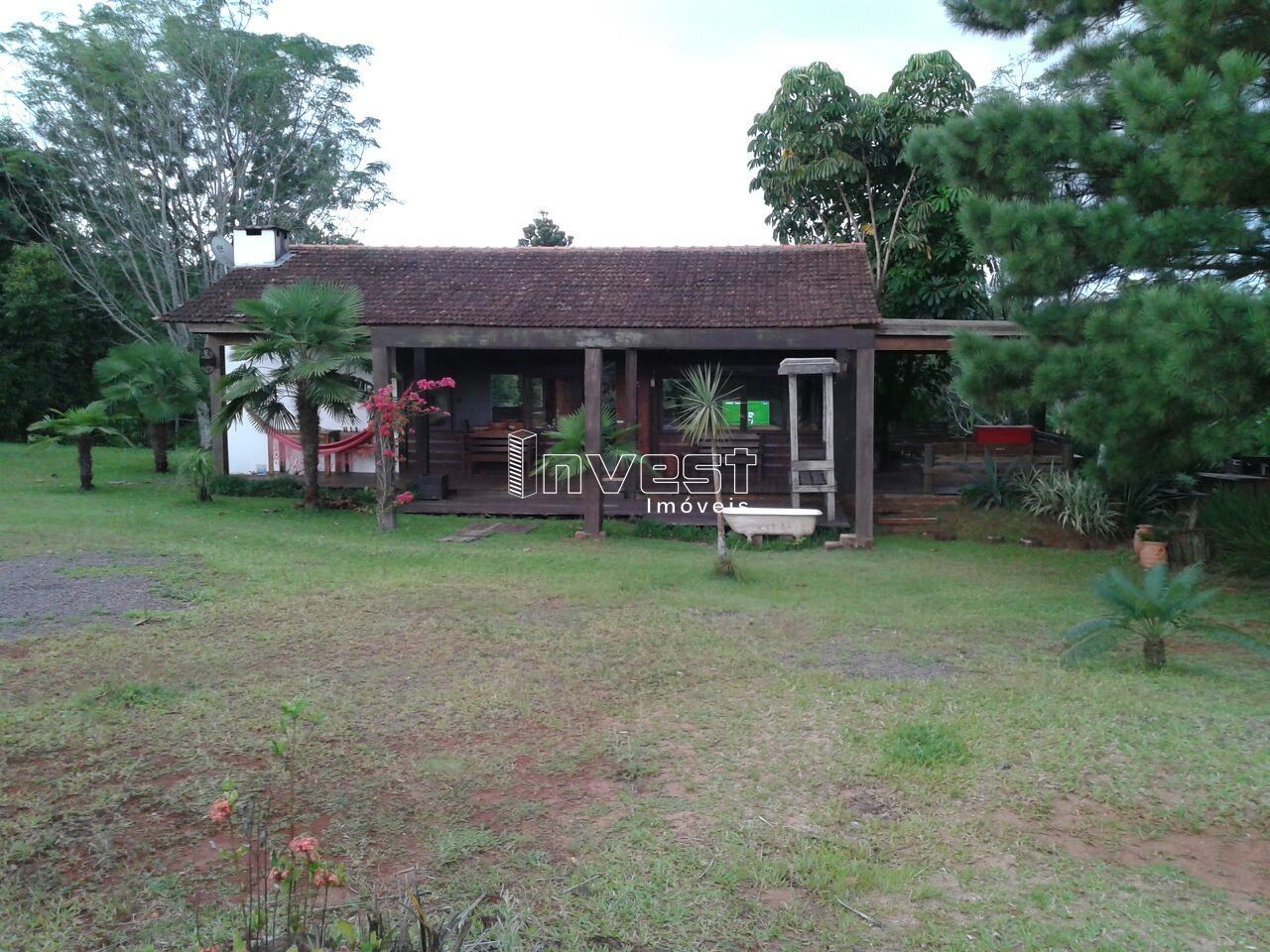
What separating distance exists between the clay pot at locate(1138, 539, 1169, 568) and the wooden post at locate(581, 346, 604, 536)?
20.0 feet

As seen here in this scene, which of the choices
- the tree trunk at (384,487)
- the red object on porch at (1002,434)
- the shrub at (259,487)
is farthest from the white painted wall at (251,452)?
the red object on porch at (1002,434)

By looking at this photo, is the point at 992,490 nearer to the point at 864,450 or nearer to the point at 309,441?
the point at 864,450

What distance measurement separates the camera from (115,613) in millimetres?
7379

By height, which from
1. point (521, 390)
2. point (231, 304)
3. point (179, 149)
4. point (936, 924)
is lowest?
point (936, 924)

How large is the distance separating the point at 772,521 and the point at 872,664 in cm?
544

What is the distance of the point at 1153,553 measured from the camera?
35.3ft

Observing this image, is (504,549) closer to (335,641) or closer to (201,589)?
(201,589)

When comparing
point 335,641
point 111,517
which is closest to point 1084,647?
point 335,641

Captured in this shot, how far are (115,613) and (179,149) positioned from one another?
66.0 feet

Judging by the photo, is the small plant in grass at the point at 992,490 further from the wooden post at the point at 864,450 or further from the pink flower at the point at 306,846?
the pink flower at the point at 306,846

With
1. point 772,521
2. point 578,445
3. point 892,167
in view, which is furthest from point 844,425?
point 892,167

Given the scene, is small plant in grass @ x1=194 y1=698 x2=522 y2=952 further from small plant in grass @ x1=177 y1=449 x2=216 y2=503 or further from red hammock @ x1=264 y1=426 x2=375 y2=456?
red hammock @ x1=264 y1=426 x2=375 y2=456

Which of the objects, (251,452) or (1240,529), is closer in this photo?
(1240,529)

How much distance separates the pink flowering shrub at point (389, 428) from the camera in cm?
1223
